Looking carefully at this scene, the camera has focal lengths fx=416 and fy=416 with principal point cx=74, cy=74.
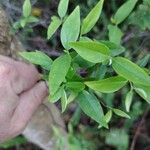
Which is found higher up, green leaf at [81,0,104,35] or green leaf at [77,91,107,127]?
green leaf at [81,0,104,35]

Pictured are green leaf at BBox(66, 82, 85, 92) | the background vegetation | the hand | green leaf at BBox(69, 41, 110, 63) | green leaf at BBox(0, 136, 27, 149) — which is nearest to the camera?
green leaf at BBox(69, 41, 110, 63)

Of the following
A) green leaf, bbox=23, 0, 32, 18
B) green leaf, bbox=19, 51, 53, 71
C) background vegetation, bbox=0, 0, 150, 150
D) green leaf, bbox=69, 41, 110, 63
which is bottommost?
background vegetation, bbox=0, 0, 150, 150

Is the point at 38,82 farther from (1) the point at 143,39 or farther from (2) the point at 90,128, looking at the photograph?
(2) the point at 90,128

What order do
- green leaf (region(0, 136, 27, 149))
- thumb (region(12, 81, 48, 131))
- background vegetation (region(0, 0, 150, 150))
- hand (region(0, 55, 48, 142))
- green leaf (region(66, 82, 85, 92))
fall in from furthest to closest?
green leaf (region(0, 136, 27, 149))
background vegetation (region(0, 0, 150, 150))
thumb (region(12, 81, 48, 131))
hand (region(0, 55, 48, 142))
green leaf (region(66, 82, 85, 92))

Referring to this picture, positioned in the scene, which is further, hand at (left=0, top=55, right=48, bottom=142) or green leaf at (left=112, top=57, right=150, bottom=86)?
hand at (left=0, top=55, right=48, bottom=142)

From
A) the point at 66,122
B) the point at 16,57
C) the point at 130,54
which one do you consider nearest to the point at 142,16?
the point at 130,54

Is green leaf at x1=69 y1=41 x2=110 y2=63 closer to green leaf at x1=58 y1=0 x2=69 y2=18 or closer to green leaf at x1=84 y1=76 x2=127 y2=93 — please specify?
green leaf at x1=84 y1=76 x2=127 y2=93

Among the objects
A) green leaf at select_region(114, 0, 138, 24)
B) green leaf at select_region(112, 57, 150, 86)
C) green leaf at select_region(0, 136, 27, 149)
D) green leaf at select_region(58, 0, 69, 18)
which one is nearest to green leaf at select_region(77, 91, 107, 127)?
green leaf at select_region(112, 57, 150, 86)

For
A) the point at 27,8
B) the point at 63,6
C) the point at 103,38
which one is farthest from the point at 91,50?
the point at 103,38
